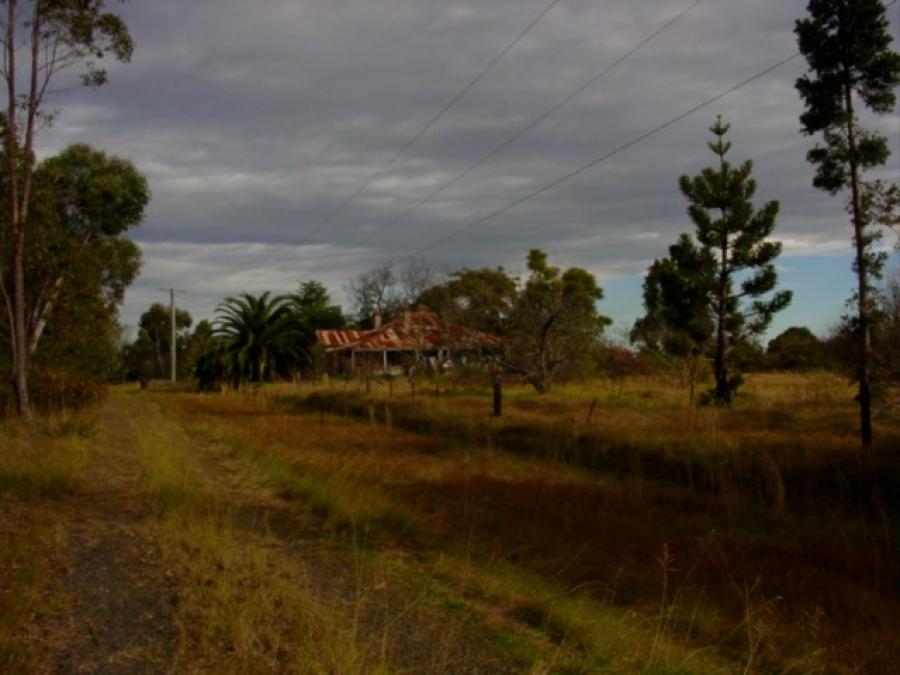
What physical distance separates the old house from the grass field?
714 inches

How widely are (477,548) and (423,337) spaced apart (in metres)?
31.2

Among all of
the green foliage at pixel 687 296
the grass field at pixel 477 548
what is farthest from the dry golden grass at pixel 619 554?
the green foliage at pixel 687 296

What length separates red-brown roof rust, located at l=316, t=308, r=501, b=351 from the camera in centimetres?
3397

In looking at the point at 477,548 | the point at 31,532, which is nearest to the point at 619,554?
the point at 477,548

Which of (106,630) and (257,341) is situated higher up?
(257,341)

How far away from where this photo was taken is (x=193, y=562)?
6781 mm

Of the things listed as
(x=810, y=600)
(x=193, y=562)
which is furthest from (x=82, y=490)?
(x=810, y=600)

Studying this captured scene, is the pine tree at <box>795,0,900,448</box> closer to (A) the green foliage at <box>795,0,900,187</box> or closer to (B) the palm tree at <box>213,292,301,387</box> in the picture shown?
(A) the green foliage at <box>795,0,900,187</box>

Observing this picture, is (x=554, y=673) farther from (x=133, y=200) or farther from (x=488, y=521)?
(x=133, y=200)

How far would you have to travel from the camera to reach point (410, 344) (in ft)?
147

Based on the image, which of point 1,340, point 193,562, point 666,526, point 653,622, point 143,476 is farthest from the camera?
point 1,340

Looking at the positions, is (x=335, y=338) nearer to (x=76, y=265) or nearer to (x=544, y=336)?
(x=544, y=336)

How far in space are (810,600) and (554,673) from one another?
Answer: 10.2 feet

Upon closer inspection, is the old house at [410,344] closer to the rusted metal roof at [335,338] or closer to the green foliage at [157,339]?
the rusted metal roof at [335,338]
